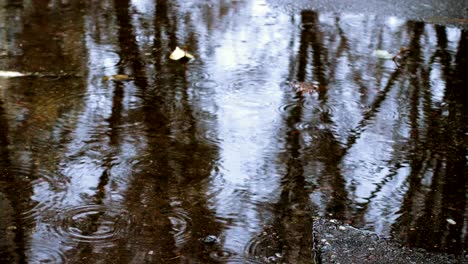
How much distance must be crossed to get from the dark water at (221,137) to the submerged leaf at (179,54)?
0.07 m

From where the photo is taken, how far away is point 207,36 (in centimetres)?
593

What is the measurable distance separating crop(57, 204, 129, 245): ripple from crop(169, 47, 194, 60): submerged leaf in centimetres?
220

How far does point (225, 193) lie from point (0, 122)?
1.54m

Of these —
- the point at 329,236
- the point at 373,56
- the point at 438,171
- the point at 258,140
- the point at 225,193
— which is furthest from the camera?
the point at 373,56

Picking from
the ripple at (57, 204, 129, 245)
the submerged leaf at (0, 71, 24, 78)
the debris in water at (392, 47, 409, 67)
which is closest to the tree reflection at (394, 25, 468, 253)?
the debris in water at (392, 47, 409, 67)

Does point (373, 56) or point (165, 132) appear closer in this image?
point (165, 132)

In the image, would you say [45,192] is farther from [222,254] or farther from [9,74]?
[9,74]

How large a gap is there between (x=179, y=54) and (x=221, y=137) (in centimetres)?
143

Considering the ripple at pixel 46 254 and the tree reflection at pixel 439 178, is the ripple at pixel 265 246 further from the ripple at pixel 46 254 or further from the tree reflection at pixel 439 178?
the ripple at pixel 46 254

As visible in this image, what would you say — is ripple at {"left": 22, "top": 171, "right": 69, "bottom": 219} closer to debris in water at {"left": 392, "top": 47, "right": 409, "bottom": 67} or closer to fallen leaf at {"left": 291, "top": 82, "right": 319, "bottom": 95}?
fallen leaf at {"left": 291, "top": 82, "right": 319, "bottom": 95}

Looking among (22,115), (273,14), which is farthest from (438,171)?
(273,14)

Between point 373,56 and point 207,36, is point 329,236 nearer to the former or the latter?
point 373,56

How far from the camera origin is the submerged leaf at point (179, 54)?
529 centimetres

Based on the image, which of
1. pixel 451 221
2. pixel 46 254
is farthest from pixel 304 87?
pixel 46 254
